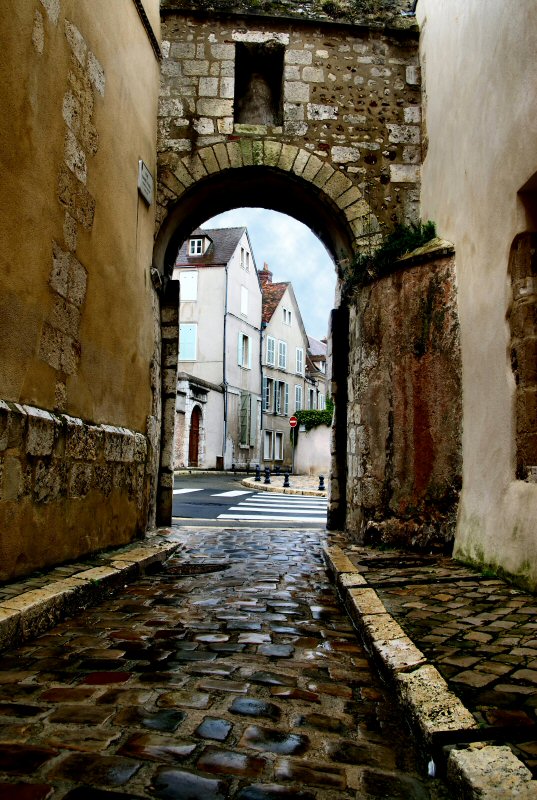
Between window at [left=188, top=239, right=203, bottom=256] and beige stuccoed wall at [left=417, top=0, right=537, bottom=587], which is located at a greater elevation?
window at [left=188, top=239, right=203, bottom=256]

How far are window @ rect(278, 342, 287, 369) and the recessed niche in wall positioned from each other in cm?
2666

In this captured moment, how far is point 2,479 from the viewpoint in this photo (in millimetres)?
2982

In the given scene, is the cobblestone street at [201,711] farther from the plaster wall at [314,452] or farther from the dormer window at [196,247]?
the dormer window at [196,247]

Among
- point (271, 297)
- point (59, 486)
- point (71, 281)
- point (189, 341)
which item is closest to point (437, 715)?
point (59, 486)

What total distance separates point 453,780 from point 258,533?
548cm

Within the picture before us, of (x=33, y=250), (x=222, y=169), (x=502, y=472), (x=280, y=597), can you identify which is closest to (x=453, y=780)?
(x=280, y=597)

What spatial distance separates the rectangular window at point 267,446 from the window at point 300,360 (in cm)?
474

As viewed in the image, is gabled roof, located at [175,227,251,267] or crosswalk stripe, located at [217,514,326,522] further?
gabled roof, located at [175,227,251,267]

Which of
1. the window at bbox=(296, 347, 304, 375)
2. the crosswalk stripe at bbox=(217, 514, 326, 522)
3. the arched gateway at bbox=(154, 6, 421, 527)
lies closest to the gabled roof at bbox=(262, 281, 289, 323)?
the window at bbox=(296, 347, 304, 375)

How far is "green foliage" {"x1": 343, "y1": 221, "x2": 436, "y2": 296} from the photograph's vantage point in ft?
18.5

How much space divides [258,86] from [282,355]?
27.2 meters

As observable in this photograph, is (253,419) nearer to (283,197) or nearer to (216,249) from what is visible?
(216,249)

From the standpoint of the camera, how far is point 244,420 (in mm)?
29281

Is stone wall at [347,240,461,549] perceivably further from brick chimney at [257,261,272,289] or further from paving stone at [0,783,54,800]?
brick chimney at [257,261,272,289]
